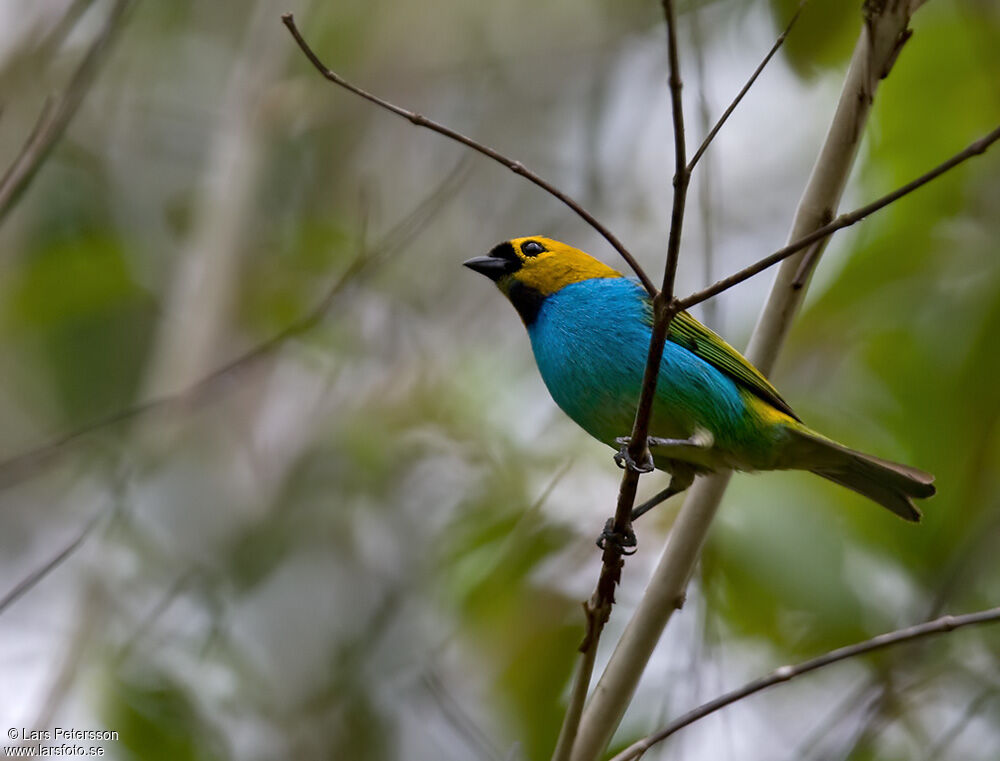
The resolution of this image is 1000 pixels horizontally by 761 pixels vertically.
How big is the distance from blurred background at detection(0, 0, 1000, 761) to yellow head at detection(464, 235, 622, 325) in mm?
339

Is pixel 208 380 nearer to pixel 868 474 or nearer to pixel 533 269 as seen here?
pixel 533 269

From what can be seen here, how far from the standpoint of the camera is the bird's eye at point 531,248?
450cm

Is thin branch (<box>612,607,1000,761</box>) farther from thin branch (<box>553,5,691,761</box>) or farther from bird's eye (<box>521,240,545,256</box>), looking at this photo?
bird's eye (<box>521,240,545,256</box>)

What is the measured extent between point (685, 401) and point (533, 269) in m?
0.87

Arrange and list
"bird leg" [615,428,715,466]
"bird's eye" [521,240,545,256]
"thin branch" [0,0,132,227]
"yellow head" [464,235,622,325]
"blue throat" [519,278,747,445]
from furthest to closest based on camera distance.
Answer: "bird's eye" [521,240,545,256]
"yellow head" [464,235,622,325]
"blue throat" [519,278,747,445]
"bird leg" [615,428,715,466]
"thin branch" [0,0,132,227]

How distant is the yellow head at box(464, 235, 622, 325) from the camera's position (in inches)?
171


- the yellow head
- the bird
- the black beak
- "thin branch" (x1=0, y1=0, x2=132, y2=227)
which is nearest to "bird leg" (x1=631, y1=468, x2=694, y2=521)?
the bird

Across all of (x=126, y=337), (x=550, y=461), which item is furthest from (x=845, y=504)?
(x=126, y=337)

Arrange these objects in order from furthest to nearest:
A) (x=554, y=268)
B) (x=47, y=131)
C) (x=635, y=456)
Result: (x=554, y=268) → (x=47, y=131) → (x=635, y=456)

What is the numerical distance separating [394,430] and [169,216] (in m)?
3.01

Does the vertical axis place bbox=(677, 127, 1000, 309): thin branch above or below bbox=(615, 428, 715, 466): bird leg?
above

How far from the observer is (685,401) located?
12.8ft

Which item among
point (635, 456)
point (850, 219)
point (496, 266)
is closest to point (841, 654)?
point (635, 456)

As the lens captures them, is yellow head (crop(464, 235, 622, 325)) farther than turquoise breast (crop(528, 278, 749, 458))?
Yes
